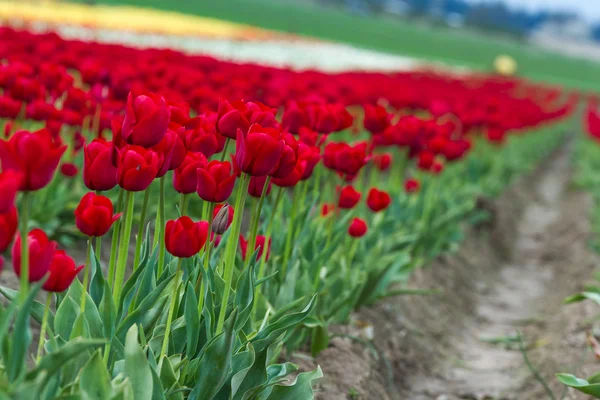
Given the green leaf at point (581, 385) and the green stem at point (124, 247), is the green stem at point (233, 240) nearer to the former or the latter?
the green stem at point (124, 247)

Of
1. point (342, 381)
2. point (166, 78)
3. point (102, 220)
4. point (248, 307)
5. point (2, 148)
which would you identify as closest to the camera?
point (2, 148)

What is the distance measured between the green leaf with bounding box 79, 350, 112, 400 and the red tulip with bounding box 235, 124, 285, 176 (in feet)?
1.70

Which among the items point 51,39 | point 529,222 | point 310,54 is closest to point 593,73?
point 310,54

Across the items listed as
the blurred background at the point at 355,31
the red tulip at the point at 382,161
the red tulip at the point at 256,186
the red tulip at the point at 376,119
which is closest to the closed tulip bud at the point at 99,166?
the red tulip at the point at 256,186

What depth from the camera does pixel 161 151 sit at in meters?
1.78

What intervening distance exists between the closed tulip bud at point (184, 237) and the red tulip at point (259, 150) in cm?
17

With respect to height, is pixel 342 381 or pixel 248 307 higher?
pixel 248 307

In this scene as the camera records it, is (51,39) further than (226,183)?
Yes

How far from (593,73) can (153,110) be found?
67661 millimetres

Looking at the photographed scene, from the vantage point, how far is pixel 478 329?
4.98m

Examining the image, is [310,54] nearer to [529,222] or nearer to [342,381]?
[529,222]

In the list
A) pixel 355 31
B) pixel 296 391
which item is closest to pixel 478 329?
pixel 296 391

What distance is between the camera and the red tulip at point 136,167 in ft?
5.43

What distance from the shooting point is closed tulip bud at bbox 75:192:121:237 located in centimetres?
164
